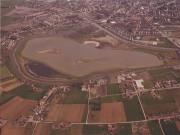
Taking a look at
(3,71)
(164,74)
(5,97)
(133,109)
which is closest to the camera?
(133,109)

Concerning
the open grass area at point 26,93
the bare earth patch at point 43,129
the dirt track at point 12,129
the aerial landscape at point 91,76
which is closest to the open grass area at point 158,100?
the aerial landscape at point 91,76

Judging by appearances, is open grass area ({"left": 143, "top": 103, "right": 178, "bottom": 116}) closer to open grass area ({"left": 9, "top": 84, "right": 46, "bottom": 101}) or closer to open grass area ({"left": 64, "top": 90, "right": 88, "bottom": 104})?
open grass area ({"left": 64, "top": 90, "right": 88, "bottom": 104})

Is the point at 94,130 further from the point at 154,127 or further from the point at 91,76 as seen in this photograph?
the point at 91,76

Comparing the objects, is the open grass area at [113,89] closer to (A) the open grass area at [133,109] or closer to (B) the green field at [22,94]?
(A) the open grass area at [133,109]

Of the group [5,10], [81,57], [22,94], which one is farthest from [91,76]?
[5,10]

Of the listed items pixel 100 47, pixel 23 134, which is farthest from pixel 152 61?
pixel 23 134

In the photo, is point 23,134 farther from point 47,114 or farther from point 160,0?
point 160,0

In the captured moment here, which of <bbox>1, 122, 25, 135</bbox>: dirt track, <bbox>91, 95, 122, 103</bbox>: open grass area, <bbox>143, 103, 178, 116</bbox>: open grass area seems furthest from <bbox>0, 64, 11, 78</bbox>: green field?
<bbox>143, 103, 178, 116</bbox>: open grass area
